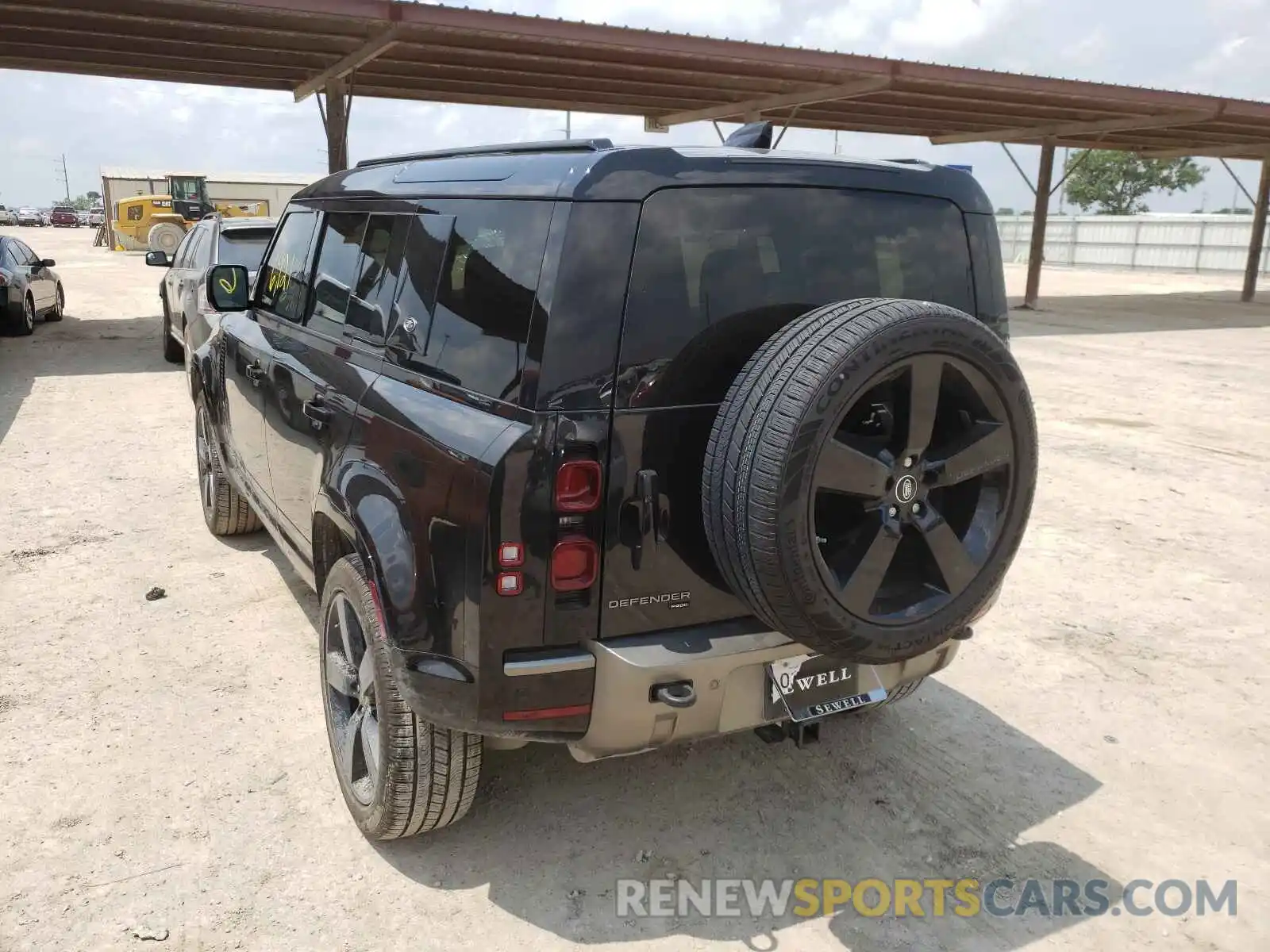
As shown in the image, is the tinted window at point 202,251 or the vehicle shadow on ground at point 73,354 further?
the vehicle shadow on ground at point 73,354

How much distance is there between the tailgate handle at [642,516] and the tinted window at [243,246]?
6829mm

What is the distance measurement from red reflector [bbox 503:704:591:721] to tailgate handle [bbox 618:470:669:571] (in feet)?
1.28

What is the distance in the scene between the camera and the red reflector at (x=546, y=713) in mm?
2361

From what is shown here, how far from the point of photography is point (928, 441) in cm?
238

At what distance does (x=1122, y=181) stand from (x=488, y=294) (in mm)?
81977

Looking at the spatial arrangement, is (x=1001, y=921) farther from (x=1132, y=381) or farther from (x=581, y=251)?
(x=1132, y=381)

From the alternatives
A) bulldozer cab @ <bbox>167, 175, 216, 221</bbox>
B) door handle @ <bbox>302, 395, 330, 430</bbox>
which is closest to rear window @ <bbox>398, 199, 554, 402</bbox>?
door handle @ <bbox>302, 395, 330, 430</bbox>

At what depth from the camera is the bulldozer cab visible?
35.5 m

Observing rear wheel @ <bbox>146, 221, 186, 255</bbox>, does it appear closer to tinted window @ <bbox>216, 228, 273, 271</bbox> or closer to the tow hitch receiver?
tinted window @ <bbox>216, 228, 273, 271</bbox>

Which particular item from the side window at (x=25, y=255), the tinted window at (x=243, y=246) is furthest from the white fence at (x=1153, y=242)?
the side window at (x=25, y=255)

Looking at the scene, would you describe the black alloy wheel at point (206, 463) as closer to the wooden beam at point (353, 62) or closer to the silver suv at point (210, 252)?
the silver suv at point (210, 252)

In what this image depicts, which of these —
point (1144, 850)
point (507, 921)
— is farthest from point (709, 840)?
point (1144, 850)

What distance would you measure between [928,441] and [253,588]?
366cm

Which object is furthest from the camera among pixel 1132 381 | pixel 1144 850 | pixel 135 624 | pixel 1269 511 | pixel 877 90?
pixel 877 90
